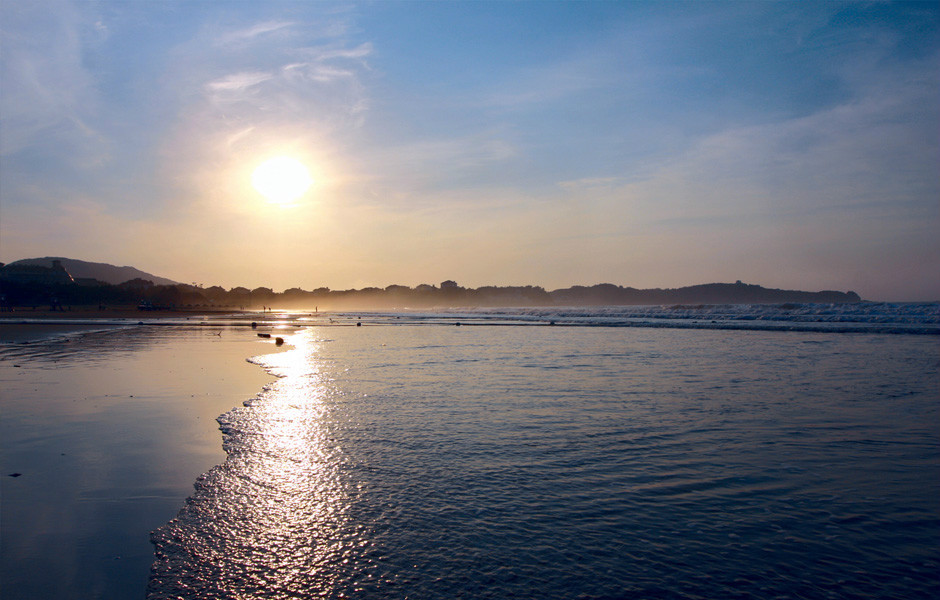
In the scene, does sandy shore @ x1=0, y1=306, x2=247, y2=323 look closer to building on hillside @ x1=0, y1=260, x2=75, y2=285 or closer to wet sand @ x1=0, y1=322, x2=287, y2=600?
building on hillside @ x1=0, y1=260, x2=75, y2=285

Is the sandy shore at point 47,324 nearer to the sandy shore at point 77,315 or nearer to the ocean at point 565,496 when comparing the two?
the sandy shore at point 77,315

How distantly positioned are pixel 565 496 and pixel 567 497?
0.10 ft

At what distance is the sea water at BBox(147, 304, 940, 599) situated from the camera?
419cm

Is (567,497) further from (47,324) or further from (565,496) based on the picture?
(47,324)

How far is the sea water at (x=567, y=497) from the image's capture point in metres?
4.19

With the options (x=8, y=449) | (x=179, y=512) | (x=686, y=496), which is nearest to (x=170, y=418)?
(x=8, y=449)

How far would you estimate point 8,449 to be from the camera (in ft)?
25.8

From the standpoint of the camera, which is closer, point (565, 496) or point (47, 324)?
point (565, 496)

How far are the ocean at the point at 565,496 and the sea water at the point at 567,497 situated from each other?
1.1 inches

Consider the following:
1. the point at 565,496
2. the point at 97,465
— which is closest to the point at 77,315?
the point at 97,465

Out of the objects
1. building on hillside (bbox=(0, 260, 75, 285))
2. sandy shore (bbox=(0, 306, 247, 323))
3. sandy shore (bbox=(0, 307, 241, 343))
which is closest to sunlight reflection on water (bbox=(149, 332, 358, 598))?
sandy shore (bbox=(0, 307, 241, 343))

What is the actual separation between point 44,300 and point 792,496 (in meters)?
150

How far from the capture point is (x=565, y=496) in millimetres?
5836

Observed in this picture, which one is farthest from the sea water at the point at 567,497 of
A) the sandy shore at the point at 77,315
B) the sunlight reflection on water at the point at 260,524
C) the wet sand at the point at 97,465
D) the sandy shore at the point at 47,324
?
the sandy shore at the point at 77,315
